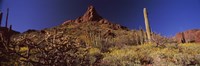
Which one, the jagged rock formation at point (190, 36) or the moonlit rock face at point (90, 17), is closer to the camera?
the jagged rock formation at point (190, 36)

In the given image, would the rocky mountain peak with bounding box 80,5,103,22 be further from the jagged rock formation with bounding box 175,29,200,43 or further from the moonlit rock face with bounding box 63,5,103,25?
the jagged rock formation with bounding box 175,29,200,43

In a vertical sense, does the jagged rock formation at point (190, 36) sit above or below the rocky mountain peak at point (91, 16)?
below

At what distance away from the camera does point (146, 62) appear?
496 inches

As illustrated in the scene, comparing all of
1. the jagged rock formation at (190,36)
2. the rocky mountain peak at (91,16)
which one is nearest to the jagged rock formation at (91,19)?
the rocky mountain peak at (91,16)

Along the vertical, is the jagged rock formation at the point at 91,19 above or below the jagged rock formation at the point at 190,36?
above

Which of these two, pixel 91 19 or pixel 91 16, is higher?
pixel 91 16

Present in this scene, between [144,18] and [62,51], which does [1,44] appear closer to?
[62,51]

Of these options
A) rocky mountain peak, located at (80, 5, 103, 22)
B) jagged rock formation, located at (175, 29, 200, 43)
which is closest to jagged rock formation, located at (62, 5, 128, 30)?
rocky mountain peak, located at (80, 5, 103, 22)

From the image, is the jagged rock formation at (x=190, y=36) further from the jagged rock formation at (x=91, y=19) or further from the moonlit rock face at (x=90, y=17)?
the moonlit rock face at (x=90, y=17)

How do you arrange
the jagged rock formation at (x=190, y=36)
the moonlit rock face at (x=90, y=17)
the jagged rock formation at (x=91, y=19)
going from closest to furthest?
the jagged rock formation at (x=190, y=36)
the jagged rock formation at (x=91, y=19)
the moonlit rock face at (x=90, y=17)

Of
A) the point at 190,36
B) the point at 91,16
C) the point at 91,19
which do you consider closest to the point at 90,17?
the point at 91,16

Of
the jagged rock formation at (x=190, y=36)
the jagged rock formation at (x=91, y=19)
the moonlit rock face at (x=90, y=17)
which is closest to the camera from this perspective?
the jagged rock formation at (x=190, y=36)

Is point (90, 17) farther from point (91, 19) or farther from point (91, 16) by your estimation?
point (91, 19)

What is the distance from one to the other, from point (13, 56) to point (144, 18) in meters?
18.2
